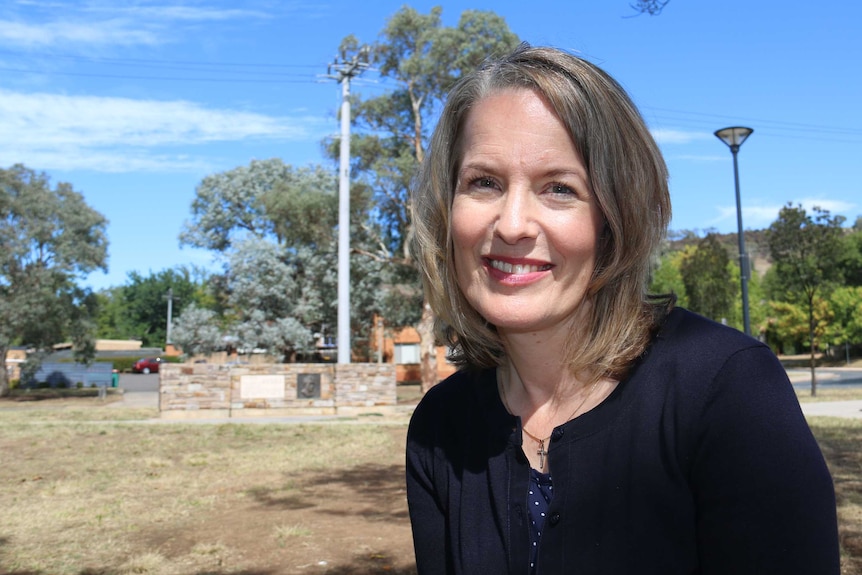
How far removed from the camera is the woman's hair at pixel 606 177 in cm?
149

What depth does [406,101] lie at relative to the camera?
30.5 m

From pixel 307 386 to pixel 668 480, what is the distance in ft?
66.2

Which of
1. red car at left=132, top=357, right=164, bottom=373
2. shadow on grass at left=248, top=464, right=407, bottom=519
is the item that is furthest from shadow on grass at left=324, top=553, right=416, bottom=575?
red car at left=132, top=357, right=164, bottom=373

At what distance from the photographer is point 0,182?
1179 inches

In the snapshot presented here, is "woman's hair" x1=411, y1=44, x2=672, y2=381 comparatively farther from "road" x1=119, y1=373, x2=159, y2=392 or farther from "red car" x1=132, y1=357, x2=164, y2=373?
"red car" x1=132, y1=357, x2=164, y2=373

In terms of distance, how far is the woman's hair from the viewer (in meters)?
1.49

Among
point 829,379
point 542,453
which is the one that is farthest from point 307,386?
point 829,379

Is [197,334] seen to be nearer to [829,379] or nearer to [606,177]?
[829,379]

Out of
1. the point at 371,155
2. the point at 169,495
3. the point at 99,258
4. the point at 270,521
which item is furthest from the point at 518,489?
the point at 99,258

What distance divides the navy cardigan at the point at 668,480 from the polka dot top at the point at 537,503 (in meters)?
0.01

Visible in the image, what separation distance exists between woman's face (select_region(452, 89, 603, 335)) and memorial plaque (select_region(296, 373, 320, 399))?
19.9m

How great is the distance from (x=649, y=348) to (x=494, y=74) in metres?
0.63

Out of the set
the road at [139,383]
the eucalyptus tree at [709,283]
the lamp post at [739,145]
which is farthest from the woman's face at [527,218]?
the eucalyptus tree at [709,283]

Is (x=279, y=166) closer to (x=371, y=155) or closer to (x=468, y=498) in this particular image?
(x=371, y=155)
